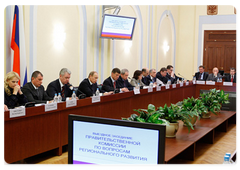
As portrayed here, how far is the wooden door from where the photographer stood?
36.8ft

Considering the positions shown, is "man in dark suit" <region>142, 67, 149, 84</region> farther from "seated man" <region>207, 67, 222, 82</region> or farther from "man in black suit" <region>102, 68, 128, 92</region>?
"seated man" <region>207, 67, 222, 82</region>

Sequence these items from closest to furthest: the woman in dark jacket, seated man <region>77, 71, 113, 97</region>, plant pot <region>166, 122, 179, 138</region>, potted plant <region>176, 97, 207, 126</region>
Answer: plant pot <region>166, 122, 179, 138</region> < potted plant <region>176, 97, 207, 126</region> < the woman in dark jacket < seated man <region>77, 71, 113, 97</region>

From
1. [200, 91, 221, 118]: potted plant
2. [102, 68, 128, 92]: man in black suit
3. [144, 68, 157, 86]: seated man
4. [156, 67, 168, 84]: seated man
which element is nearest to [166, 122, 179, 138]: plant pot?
[200, 91, 221, 118]: potted plant

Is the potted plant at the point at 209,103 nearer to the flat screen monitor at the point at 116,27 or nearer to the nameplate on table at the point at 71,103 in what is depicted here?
the nameplate on table at the point at 71,103

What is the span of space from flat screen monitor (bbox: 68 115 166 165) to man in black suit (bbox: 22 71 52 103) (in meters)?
2.95

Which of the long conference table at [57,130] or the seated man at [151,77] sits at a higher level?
the seated man at [151,77]

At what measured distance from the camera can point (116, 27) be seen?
745cm

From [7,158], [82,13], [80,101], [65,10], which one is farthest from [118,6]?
[7,158]

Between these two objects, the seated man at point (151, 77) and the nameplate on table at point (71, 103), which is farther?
the seated man at point (151, 77)

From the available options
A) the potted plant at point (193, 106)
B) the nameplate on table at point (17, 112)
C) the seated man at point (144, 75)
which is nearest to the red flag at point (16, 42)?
the nameplate on table at point (17, 112)

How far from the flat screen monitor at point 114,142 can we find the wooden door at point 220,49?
10755 millimetres

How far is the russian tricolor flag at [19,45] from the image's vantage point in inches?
194

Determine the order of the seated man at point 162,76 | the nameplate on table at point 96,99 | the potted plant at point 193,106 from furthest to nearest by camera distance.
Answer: the seated man at point 162,76 → the nameplate on table at point 96,99 → the potted plant at point 193,106

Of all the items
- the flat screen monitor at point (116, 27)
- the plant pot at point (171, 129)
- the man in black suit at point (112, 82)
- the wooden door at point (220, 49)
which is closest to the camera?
the plant pot at point (171, 129)
